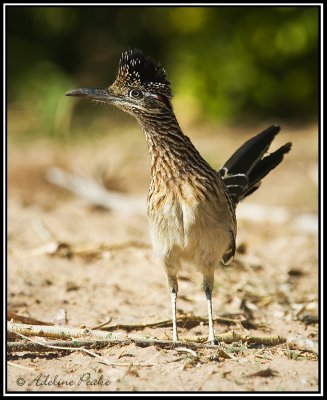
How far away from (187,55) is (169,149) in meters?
7.91

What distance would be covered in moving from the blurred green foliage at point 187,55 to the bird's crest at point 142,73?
6.52 meters

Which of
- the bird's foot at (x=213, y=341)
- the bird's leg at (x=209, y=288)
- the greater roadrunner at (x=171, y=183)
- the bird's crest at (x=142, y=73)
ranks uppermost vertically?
the bird's crest at (x=142, y=73)

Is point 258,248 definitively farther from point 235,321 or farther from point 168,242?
point 168,242

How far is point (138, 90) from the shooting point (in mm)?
4707

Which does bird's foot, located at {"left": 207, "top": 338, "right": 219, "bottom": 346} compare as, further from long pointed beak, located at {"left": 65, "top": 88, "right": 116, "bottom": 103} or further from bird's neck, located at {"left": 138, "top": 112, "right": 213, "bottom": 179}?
long pointed beak, located at {"left": 65, "top": 88, "right": 116, "bottom": 103}

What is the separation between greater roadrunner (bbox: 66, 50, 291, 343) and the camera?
14.9 ft

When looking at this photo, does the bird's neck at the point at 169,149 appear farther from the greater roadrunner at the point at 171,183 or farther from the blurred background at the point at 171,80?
the blurred background at the point at 171,80

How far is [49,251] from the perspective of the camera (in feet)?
22.0

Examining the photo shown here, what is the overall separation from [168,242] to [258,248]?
3.01 metres

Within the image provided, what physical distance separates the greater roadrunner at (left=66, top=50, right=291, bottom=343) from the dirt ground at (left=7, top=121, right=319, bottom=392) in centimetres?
59

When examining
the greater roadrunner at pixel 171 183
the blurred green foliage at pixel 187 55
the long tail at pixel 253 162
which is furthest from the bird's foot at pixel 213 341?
the blurred green foliage at pixel 187 55

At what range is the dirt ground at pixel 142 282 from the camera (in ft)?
13.1

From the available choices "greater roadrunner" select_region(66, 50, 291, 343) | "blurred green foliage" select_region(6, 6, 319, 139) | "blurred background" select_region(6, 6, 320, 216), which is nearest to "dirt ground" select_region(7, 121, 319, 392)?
"blurred background" select_region(6, 6, 320, 216)

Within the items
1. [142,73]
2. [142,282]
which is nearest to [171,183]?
[142,73]
